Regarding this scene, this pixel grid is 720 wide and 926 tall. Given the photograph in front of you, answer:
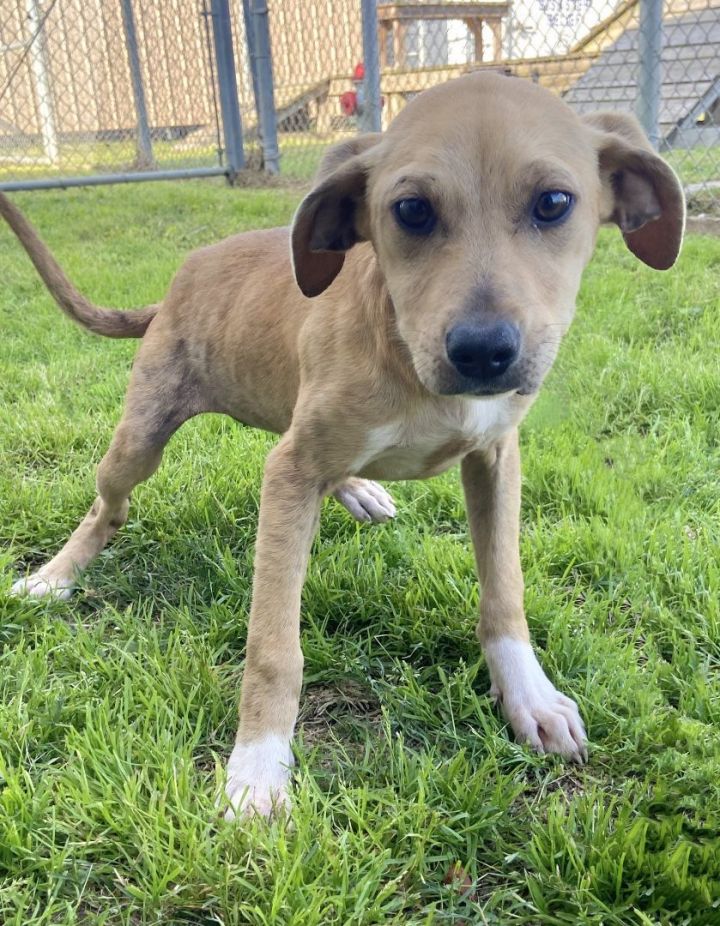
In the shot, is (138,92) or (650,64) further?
(138,92)

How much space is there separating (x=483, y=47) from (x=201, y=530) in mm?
8529

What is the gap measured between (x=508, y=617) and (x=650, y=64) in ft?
Answer: 22.2

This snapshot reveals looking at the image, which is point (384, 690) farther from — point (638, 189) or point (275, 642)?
point (638, 189)

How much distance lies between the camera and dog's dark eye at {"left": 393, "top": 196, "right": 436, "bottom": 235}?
196 centimetres

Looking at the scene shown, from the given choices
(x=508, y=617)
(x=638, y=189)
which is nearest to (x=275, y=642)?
(x=508, y=617)

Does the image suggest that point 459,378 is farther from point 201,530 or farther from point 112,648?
point 201,530

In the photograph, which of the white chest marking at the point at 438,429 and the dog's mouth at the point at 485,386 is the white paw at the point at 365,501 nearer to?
the white chest marking at the point at 438,429

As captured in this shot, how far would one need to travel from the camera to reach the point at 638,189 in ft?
7.50

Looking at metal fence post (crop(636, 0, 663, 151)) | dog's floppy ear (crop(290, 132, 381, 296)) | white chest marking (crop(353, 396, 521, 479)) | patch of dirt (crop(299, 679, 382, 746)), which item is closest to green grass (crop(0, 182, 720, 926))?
patch of dirt (crop(299, 679, 382, 746))

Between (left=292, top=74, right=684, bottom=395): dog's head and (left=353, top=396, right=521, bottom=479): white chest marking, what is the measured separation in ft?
0.86

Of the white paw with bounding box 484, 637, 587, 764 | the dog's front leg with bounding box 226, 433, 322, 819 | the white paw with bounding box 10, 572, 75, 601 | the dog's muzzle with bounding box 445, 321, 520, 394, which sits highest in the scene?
the dog's muzzle with bounding box 445, 321, 520, 394

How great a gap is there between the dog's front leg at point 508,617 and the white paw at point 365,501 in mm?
686

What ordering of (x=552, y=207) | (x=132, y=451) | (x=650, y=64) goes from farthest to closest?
(x=650, y=64)
(x=132, y=451)
(x=552, y=207)

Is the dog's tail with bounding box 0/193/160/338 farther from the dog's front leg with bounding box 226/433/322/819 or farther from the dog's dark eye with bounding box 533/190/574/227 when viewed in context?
the dog's dark eye with bounding box 533/190/574/227
